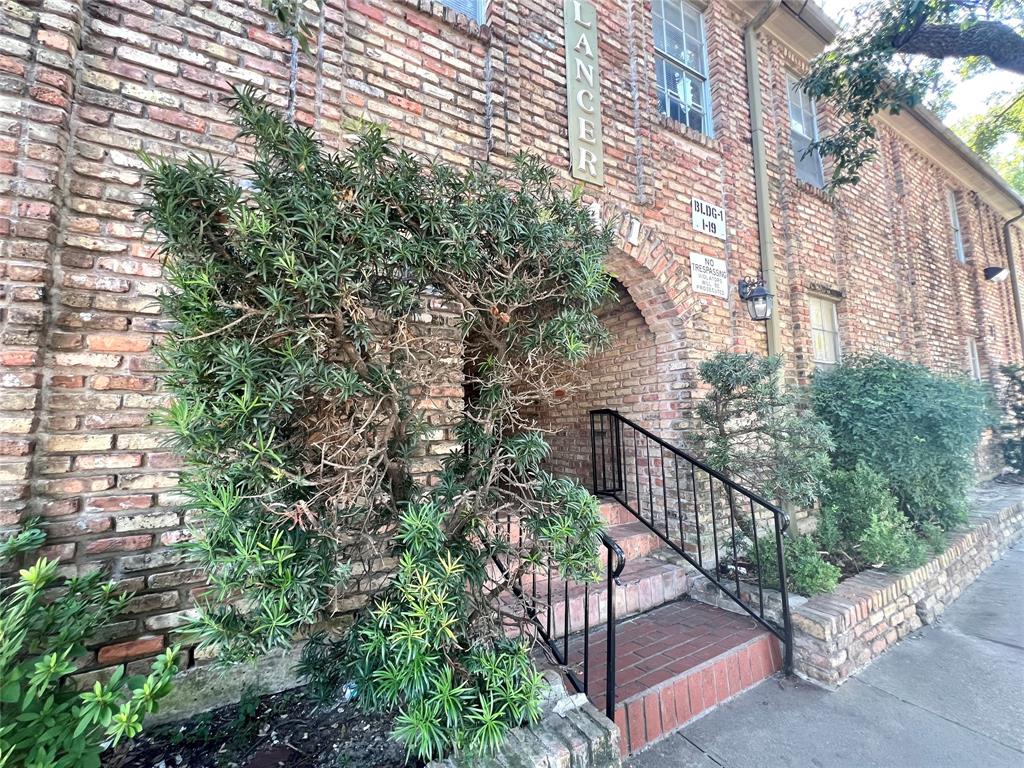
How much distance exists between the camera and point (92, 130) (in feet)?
6.47

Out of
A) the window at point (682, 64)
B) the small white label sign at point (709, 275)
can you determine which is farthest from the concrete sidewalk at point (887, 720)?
the window at point (682, 64)

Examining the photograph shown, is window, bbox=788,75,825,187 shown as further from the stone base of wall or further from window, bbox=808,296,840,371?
the stone base of wall

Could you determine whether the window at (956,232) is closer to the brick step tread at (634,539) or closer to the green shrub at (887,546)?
the green shrub at (887,546)

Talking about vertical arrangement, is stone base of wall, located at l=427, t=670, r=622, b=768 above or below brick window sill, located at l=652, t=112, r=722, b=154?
below

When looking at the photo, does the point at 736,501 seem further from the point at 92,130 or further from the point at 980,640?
the point at 92,130

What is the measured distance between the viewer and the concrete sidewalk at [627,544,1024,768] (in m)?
2.04

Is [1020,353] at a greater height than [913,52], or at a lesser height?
lesser

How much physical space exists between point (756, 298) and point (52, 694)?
4.87 m

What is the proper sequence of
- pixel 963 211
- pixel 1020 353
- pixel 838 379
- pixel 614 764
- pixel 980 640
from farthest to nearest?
pixel 1020 353
pixel 963 211
pixel 838 379
pixel 980 640
pixel 614 764

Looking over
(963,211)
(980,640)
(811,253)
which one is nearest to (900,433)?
(980,640)

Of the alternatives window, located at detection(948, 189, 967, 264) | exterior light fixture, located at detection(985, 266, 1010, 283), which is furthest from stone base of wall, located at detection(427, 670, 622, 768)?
exterior light fixture, located at detection(985, 266, 1010, 283)

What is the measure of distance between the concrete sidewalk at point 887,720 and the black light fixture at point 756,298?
2714 millimetres

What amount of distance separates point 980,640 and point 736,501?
1.72 metres

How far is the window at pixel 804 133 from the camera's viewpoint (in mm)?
5766
